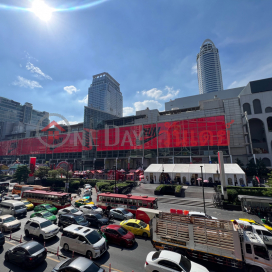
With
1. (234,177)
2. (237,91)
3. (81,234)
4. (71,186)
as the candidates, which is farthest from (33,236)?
(237,91)

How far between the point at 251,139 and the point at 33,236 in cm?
6404

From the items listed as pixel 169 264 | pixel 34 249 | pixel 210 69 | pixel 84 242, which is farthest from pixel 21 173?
pixel 210 69

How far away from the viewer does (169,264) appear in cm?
752

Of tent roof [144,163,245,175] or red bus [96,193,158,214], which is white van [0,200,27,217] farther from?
tent roof [144,163,245,175]

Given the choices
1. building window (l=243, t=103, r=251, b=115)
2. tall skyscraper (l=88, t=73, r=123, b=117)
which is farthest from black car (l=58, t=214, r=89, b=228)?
tall skyscraper (l=88, t=73, r=123, b=117)

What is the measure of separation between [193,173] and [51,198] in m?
26.9

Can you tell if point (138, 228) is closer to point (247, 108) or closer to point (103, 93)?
point (247, 108)

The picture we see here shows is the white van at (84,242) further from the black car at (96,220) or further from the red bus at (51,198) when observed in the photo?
the red bus at (51,198)

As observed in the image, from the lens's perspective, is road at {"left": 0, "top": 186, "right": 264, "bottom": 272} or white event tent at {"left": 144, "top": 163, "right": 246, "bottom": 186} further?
white event tent at {"left": 144, "top": 163, "right": 246, "bottom": 186}

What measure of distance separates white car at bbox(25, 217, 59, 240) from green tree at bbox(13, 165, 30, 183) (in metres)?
34.7

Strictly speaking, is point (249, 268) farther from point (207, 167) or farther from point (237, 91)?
point (237, 91)

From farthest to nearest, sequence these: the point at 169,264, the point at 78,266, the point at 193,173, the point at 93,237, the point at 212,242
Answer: the point at 193,173 < the point at 93,237 < the point at 212,242 < the point at 169,264 < the point at 78,266

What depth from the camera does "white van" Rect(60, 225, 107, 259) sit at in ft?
31.0

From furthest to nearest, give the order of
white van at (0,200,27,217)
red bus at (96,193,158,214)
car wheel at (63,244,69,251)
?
red bus at (96,193,158,214), white van at (0,200,27,217), car wheel at (63,244,69,251)
